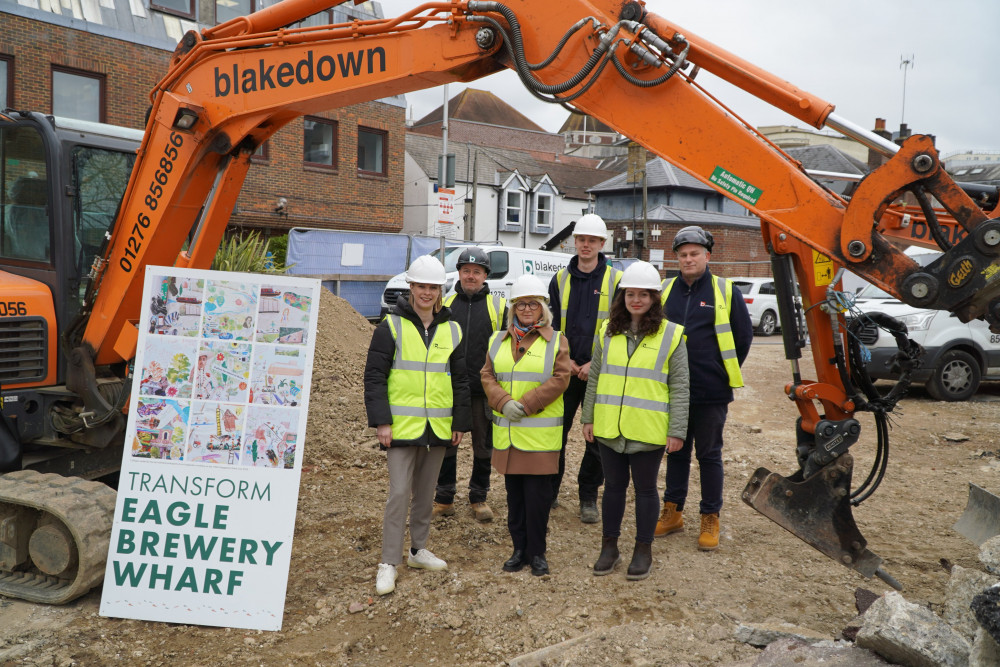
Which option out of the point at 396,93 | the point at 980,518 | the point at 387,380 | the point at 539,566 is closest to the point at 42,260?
the point at 387,380

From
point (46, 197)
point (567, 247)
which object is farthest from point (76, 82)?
point (567, 247)

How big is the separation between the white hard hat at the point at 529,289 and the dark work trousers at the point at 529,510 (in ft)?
3.58

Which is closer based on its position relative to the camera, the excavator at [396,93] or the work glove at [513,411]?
the excavator at [396,93]

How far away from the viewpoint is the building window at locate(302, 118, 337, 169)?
70.2 ft

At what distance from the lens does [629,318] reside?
475 centimetres

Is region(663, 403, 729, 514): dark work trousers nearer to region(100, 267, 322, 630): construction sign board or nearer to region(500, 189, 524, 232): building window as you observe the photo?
region(100, 267, 322, 630): construction sign board

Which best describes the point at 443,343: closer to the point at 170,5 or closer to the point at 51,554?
the point at 51,554

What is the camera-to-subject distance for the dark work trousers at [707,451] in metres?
5.18

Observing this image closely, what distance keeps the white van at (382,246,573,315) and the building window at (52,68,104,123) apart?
738 cm

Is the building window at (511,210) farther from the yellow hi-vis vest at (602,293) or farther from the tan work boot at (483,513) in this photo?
the tan work boot at (483,513)

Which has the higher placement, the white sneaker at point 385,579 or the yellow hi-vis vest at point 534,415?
the yellow hi-vis vest at point 534,415

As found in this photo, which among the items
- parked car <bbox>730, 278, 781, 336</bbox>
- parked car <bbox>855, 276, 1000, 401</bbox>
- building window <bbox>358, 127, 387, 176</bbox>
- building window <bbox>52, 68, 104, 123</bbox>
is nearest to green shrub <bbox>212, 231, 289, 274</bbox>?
building window <bbox>52, 68, 104, 123</bbox>

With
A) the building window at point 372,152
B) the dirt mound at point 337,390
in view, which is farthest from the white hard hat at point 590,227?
the building window at point 372,152

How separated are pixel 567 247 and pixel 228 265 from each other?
82.3 feet
